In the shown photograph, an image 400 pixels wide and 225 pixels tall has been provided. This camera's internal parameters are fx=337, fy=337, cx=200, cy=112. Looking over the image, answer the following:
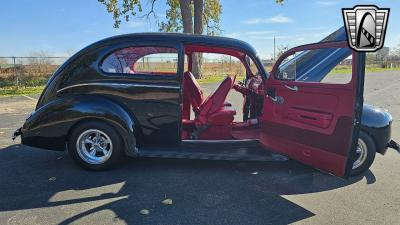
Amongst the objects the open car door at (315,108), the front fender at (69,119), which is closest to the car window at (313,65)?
the open car door at (315,108)

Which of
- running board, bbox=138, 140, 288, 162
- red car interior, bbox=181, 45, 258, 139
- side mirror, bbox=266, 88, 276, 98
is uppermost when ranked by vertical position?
side mirror, bbox=266, 88, 276, 98

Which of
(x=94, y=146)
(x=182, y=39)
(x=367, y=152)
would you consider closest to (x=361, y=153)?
(x=367, y=152)

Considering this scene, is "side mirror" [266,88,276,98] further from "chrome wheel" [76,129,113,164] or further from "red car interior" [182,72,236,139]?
"chrome wheel" [76,129,113,164]

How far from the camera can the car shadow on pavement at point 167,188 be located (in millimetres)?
3436

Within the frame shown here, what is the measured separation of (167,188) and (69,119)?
1680 millimetres

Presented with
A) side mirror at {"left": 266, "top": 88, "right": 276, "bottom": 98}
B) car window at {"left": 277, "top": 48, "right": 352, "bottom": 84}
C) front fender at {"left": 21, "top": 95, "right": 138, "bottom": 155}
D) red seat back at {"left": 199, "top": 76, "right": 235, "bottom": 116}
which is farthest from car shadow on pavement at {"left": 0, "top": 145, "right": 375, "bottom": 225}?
car window at {"left": 277, "top": 48, "right": 352, "bottom": 84}

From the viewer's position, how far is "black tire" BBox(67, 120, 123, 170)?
15.0 ft

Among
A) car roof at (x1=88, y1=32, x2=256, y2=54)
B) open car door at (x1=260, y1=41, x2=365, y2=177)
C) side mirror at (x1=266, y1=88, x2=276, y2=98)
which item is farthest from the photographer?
car roof at (x1=88, y1=32, x2=256, y2=54)

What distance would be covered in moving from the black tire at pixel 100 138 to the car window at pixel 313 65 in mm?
2382

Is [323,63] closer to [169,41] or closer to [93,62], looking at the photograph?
[169,41]

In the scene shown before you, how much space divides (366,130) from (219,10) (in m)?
24.7

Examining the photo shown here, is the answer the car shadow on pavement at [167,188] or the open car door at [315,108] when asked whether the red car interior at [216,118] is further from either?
the open car door at [315,108]

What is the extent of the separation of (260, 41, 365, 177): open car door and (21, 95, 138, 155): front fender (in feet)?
6.16

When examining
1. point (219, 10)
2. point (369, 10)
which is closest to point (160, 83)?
point (369, 10)
